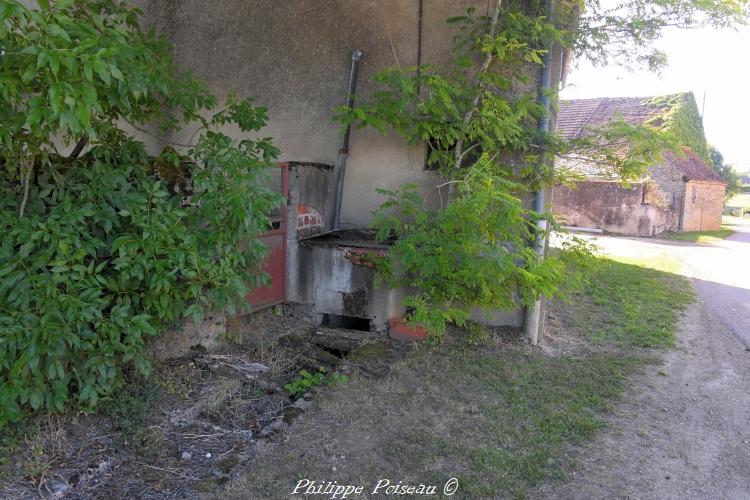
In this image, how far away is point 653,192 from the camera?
19.8 metres

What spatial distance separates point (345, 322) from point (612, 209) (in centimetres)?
1716

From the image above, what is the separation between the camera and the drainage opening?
615 centimetres

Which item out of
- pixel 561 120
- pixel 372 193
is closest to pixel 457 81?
pixel 372 193

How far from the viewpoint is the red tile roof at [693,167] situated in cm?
2070

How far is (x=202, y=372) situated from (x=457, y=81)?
389cm

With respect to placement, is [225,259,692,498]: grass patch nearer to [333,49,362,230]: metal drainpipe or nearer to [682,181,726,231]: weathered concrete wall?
[333,49,362,230]: metal drainpipe

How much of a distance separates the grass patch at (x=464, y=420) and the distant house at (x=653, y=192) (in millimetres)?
14878

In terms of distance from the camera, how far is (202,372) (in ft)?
15.1

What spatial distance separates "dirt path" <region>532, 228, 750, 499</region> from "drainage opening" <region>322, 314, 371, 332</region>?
281 centimetres

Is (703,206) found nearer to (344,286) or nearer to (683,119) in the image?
(683,119)

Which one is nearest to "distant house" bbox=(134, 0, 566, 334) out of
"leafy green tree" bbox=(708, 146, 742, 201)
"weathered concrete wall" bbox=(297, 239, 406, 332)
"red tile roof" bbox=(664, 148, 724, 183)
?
"weathered concrete wall" bbox=(297, 239, 406, 332)

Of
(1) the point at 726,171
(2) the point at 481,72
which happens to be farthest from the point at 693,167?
(2) the point at 481,72

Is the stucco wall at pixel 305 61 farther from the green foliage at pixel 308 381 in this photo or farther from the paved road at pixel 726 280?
the paved road at pixel 726 280

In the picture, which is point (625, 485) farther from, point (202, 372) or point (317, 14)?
point (317, 14)
